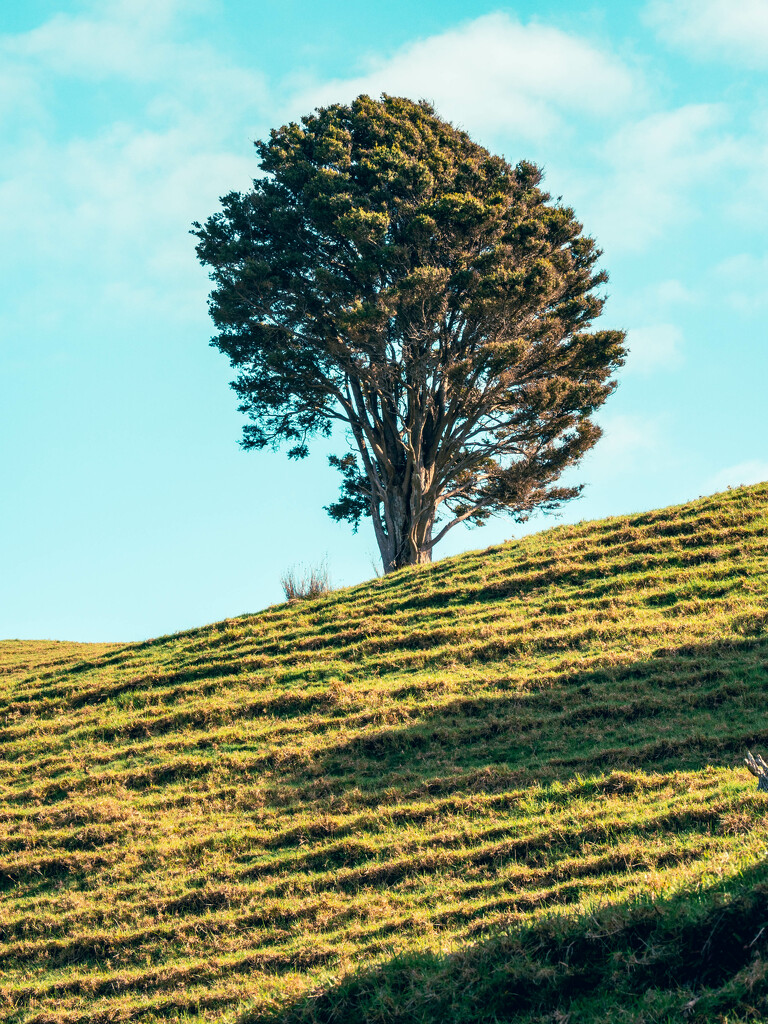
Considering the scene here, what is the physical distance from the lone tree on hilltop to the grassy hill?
10281mm

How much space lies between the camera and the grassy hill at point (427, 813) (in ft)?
17.6

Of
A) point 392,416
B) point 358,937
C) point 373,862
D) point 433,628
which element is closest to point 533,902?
point 358,937

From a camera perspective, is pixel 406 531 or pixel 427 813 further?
pixel 406 531

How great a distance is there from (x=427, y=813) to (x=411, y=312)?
1764cm

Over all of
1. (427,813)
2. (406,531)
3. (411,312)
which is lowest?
(427,813)

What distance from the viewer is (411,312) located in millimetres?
23484

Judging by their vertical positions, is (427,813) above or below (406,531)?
below

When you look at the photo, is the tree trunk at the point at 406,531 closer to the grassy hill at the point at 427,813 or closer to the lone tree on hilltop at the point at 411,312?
the lone tree on hilltop at the point at 411,312

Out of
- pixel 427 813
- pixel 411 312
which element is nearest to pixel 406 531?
pixel 411 312

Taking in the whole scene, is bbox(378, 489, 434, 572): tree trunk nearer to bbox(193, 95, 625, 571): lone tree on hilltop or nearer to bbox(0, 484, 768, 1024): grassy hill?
bbox(193, 95, 625, 571): lone tree on hilltop

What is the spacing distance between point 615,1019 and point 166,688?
1111cm

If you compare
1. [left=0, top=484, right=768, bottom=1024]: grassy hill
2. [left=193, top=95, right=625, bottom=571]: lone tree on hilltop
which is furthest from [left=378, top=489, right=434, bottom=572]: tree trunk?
[left=0, top=484, right=768, bottom=1024]: grassy hill

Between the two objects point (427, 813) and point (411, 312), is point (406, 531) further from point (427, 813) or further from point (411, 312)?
point (427, 813)

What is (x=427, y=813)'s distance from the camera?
8242 millimetres
